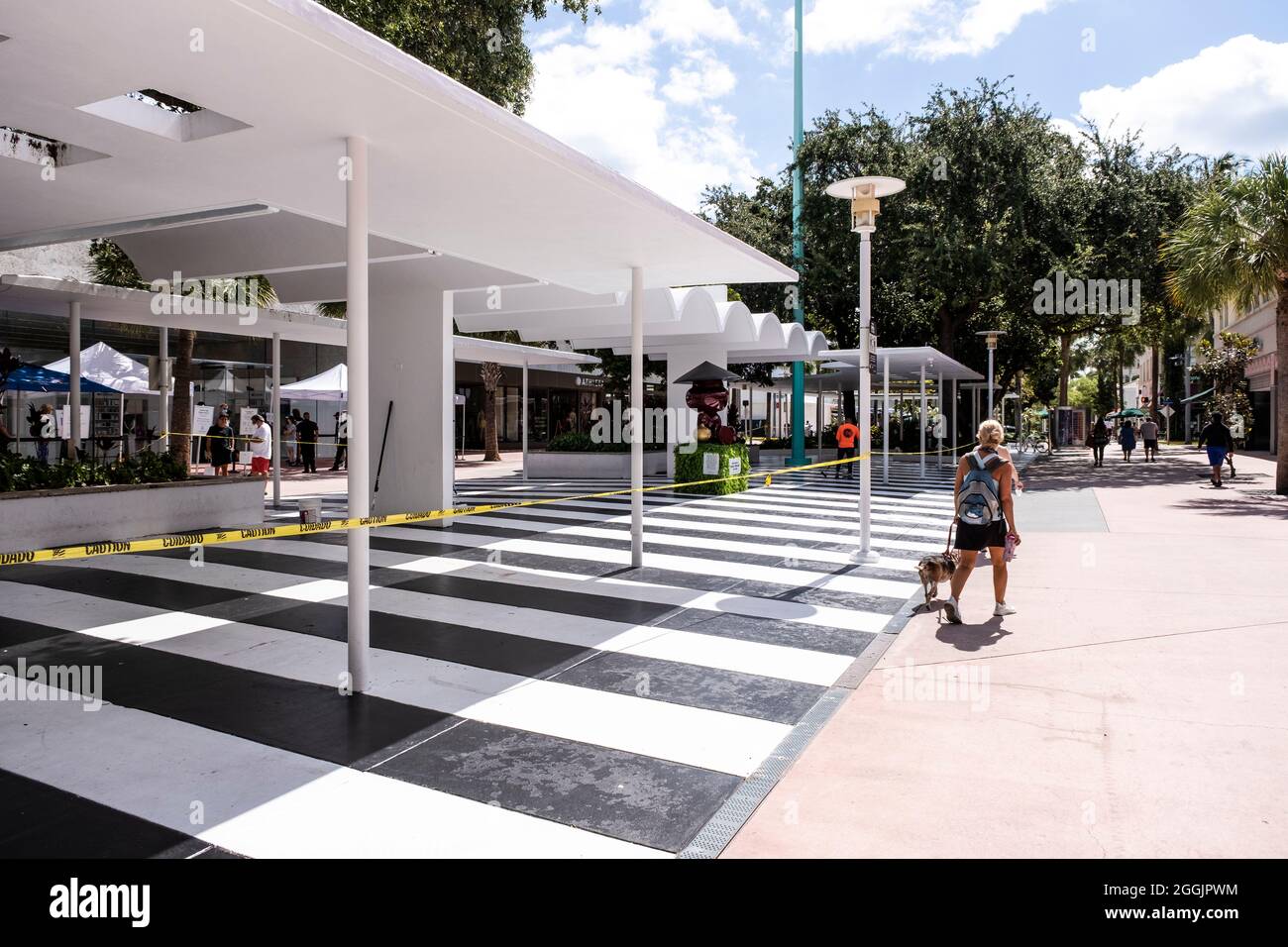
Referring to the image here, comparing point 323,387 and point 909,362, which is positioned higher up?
point 909,362

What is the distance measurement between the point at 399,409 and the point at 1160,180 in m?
24.0

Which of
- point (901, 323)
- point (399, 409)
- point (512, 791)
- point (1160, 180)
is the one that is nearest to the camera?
point (512, 791)

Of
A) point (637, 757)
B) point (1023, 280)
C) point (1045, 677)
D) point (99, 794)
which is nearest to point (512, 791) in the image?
point (637, 757)

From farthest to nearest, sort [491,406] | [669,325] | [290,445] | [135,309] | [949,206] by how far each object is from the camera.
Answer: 1. [491,406]
2. [290,445]
3. [949,206]
4. [669,325]
5. [135,309]

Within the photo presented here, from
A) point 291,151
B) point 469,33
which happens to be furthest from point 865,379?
point 469,33

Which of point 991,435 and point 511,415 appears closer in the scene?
point 991,435

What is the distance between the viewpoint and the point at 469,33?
46.6 ft

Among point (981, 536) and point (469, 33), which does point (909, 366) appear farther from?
point (981, 536)

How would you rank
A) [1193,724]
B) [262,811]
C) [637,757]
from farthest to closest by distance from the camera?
[1193,724] < [637,757] < [262,811]

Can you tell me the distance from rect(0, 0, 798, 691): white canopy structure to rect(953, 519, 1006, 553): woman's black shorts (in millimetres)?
3361

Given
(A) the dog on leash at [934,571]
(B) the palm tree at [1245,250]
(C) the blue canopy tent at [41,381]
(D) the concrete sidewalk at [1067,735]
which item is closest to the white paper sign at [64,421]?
(C) the blue canopy tent at [41,381]

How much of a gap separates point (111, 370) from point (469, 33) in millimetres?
11320
